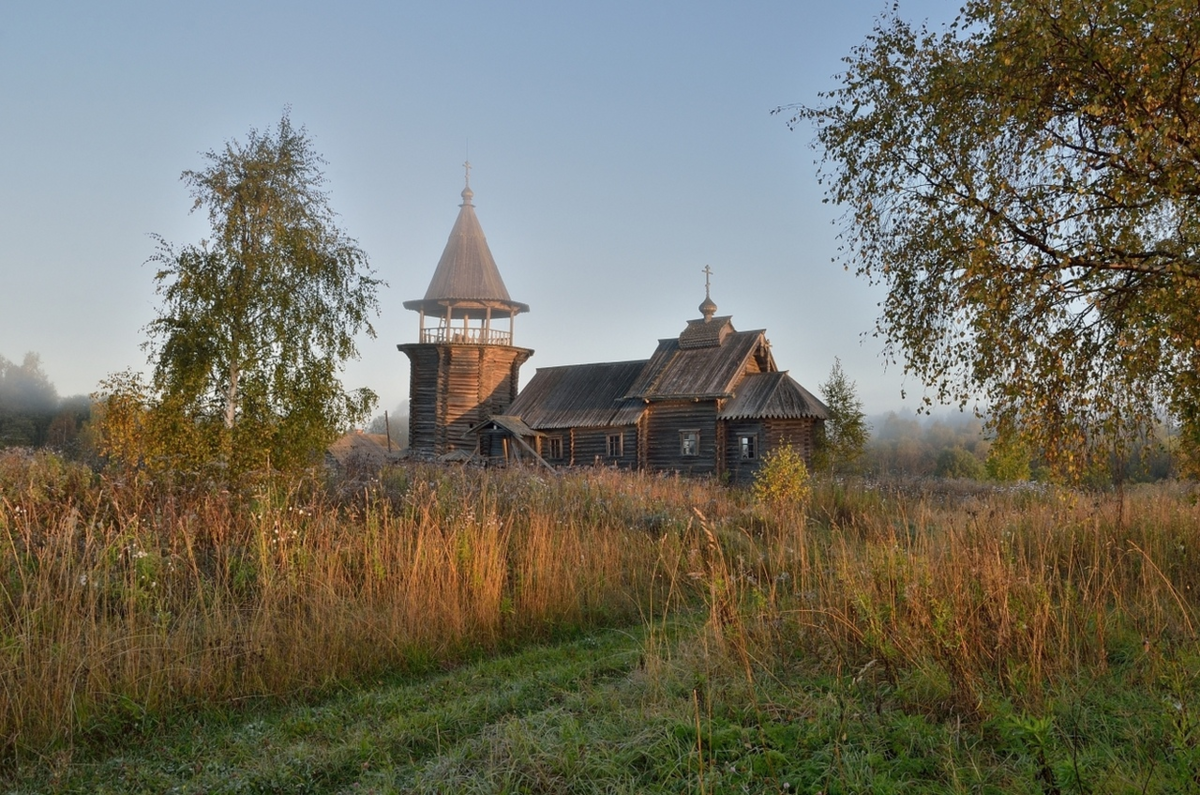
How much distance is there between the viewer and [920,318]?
902cm

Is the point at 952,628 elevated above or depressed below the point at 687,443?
below

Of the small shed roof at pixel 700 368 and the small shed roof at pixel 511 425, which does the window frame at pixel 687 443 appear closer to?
the small shed roof at pixel 700 368

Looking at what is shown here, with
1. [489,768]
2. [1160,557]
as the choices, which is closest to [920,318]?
[1160,557]

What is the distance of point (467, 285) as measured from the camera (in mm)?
34062

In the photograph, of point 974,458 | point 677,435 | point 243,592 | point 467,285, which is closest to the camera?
point 243,592

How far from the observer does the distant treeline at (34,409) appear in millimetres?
51781

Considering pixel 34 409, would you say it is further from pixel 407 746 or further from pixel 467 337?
pixel 407 746

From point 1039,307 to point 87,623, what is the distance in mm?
8346

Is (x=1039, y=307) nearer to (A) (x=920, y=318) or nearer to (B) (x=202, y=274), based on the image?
(A) (x=920, y=318)

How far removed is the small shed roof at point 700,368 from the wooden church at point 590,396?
54 millimetres

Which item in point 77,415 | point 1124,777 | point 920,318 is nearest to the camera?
point 1124,777

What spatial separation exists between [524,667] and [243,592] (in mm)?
2297

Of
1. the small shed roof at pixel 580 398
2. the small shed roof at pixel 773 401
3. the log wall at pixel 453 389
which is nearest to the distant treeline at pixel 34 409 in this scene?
the log wall at pixel 453 389

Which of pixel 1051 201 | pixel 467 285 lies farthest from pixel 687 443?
pixel 1051 201
